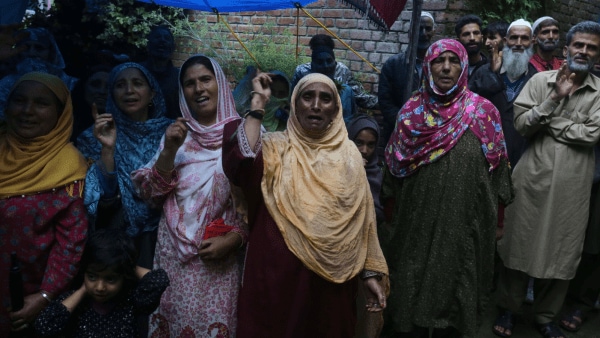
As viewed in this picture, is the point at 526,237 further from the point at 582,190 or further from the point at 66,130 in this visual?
the point at 66,130

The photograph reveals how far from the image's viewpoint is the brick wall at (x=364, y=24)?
530 cm

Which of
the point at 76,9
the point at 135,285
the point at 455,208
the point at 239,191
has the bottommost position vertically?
the point at 135,285

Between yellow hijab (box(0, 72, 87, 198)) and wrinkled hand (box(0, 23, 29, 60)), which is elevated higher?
wrinkled hand (box(0, 23, 29, 60))

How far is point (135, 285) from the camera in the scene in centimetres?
233

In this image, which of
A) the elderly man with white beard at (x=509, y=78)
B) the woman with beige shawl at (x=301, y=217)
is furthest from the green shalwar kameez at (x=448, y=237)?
the elderly man with white beard at (x=509, y=78)

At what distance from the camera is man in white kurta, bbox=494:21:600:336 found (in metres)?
3.35

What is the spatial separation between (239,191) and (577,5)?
225 inches

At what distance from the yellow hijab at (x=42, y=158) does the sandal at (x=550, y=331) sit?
10.0ft

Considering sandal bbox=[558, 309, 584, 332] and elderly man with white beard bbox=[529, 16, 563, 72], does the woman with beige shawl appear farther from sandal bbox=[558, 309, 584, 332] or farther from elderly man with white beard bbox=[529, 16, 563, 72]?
elderly man with white beard bbox=[529, 16, 563, 72]

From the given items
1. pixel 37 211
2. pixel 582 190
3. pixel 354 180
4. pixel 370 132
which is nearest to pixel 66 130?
pixel 37 211

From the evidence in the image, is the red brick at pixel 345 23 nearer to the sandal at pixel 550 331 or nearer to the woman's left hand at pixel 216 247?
the sandal at pixel 550 331

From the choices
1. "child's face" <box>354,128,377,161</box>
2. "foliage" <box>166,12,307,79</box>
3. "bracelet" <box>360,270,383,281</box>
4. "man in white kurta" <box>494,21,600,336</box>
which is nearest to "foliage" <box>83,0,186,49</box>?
"foliage" <box>166,12,307,79</box>

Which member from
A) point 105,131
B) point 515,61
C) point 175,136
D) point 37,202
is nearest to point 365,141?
point 175,136

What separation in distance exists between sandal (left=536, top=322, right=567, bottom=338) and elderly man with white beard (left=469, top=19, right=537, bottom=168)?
115 cm
